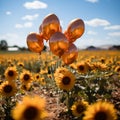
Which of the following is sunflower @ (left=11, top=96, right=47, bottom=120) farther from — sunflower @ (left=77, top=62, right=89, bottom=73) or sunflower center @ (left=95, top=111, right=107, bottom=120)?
sunflower @ (left=77, top=62, right=89, bottom=73)

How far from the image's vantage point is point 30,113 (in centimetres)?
244

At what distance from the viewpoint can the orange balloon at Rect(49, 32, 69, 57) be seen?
5.30m

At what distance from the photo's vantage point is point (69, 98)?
4.93m

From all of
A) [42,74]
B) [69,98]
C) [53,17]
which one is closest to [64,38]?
[53,17]

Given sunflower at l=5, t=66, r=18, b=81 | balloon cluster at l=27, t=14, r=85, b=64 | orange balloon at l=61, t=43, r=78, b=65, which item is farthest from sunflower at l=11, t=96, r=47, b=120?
sunflower at l=5, t=66, r=18, b=81

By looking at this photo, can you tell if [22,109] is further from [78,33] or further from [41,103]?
[78,33]

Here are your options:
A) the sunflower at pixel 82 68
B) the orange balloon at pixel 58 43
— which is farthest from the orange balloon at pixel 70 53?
the sunflower at pixel 82 68

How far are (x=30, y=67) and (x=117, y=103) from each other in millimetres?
8905

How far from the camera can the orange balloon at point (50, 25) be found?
223 inches

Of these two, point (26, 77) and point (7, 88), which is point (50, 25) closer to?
point (26, 77)

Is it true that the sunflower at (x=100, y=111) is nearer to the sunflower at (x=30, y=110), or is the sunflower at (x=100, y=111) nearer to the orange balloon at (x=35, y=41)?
the sunflower at (x=30, y=110)

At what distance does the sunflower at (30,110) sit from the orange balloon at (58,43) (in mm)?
2913

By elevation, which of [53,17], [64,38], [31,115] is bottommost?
[31,115]

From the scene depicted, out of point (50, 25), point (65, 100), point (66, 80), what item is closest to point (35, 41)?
point (50, 25)
